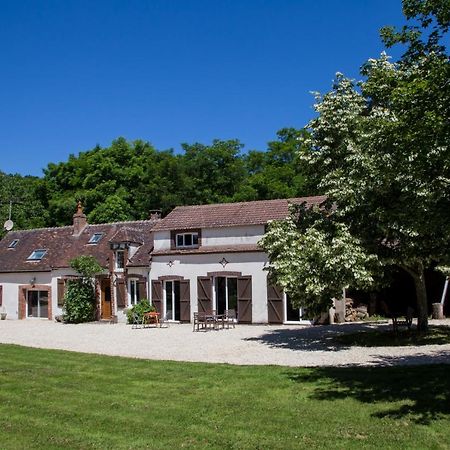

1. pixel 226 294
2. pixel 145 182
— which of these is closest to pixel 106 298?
pixel 226 294

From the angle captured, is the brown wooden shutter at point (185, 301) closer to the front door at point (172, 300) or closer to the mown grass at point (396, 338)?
the front door at point (172, 300)

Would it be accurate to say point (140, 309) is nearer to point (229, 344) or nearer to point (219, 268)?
point (219, 268)

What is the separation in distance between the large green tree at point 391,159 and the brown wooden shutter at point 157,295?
36.6 feet

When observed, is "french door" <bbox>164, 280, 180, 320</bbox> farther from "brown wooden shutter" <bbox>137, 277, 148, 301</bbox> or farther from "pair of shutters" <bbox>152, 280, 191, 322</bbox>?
"brown wooden shutter" <bbox>137, 277, 148, 301</bbox>

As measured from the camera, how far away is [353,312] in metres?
25.7

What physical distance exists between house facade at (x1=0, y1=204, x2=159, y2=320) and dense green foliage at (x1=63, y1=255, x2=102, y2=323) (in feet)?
1.60

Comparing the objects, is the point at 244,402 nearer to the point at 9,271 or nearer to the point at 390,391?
the point at 390,391

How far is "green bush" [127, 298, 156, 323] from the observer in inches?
1080

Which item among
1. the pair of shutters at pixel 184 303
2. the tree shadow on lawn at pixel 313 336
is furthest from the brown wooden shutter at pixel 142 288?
the tree shadow on lawn at pixel 313 336

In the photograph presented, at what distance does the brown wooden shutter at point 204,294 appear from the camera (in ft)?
89.0

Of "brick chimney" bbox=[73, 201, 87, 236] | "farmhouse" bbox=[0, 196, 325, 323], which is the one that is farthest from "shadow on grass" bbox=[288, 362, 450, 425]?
"brick chimney" bbox=[73, 201, 87, 236]

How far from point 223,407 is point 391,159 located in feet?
24.3

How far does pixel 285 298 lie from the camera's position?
2544 centimetres

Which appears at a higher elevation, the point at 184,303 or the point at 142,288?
the point at 142,288
